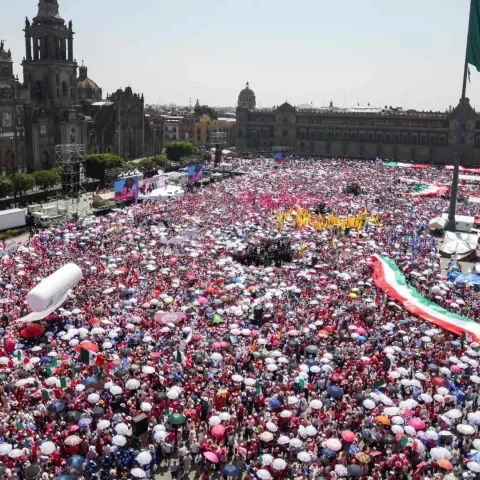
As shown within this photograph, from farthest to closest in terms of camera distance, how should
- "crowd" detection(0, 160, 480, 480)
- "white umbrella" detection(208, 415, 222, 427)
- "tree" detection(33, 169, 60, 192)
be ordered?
"tree" detection(33, 169, 60, 192) → "white umbrella" detection(208, 415, 222, 427) → "crowd" detection(0, 160, 480, 480)

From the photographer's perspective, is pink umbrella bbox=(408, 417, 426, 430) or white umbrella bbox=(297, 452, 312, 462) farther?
pink umbrella bbox=(408, 417, 426, 430)

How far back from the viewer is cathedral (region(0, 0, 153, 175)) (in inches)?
2445

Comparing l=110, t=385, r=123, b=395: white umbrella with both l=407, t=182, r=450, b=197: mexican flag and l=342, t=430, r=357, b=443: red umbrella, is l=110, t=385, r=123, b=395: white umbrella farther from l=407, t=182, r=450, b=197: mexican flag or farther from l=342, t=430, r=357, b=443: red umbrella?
l=407, t=182, r=450, b=197: mexican flag

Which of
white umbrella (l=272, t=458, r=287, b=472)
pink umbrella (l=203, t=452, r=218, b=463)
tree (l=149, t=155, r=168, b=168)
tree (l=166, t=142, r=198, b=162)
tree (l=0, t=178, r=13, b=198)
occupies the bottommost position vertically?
pink umbrella (l=203, t=452, r=218, b=463)

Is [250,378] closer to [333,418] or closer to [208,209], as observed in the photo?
[333,418]

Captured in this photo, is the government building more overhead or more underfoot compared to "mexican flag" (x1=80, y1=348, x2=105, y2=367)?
more overhead

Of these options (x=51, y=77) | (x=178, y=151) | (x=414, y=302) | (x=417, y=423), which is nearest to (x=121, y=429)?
(x=417, y=423)

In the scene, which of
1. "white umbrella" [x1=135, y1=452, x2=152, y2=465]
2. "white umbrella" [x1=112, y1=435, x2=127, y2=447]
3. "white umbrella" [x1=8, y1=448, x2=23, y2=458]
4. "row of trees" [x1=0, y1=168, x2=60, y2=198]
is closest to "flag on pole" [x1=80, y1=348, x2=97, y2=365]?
"white umbrella" [x1=112, y1=435, x2=127, y2=447]

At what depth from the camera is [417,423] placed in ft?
53.4

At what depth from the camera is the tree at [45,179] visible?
185ft

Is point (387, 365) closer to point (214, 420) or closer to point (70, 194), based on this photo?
point (214, 420)

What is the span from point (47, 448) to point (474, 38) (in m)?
40.4

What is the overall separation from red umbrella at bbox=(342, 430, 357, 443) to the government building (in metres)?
96.4

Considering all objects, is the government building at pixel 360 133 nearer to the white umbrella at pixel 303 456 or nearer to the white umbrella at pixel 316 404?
the white umbrella at pixel 316 404
